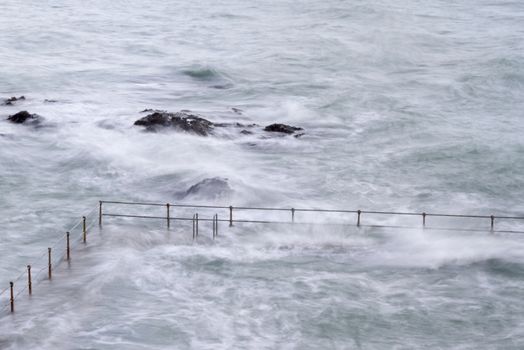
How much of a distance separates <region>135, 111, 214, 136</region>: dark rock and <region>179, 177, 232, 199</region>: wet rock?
787 cm

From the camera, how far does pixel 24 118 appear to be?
40.4 m

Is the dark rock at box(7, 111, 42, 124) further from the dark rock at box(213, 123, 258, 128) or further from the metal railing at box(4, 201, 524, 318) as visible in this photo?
the metal railing at box(4, 201, 524, 318)

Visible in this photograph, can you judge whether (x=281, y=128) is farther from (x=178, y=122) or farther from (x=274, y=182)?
(x=274, y=182)

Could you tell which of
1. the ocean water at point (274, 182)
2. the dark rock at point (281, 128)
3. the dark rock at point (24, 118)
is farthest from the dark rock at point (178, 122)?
the dark rock at point (24, 118)

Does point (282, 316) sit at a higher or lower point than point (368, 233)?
lower

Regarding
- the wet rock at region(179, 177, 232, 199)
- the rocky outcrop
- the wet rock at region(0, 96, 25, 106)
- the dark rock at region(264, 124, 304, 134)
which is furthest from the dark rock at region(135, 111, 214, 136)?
the wet rock at region(0, 96, 25, 106)

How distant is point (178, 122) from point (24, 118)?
7621 millimetres

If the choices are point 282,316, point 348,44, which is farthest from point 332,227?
point 348,44

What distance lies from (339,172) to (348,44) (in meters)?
30.4

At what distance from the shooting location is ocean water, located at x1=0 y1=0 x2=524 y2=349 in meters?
21.1

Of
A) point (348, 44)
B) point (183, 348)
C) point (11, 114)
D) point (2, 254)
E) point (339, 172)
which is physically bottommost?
point (183, 348)

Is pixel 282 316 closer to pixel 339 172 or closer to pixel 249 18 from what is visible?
pixel 339 172

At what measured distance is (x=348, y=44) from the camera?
206 ft

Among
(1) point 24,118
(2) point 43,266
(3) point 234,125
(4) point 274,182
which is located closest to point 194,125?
(3) point 234,125
